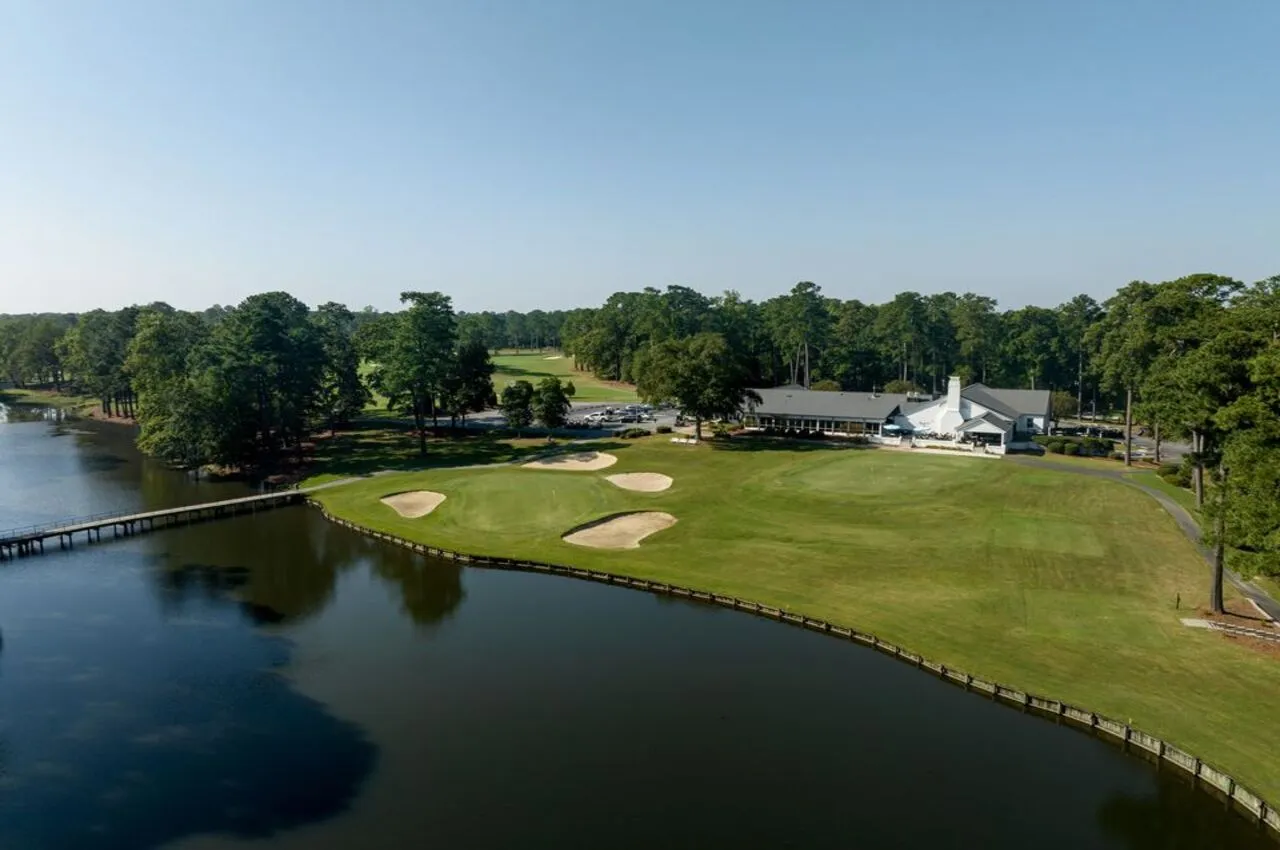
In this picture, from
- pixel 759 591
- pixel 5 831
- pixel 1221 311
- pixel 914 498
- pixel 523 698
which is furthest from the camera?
pixel 1221 311

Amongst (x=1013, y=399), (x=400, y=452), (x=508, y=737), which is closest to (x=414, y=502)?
(x=400, y=452)

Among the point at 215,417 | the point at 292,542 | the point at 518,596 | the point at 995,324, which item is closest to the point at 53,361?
the point at 215,417

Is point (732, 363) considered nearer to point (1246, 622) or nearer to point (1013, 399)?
point (1013, 399)

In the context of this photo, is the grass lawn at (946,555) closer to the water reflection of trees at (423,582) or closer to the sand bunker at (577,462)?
the sand bunker at (577,462)

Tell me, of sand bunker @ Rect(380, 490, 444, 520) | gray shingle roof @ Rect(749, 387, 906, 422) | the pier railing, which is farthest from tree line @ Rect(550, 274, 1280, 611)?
the pier railing

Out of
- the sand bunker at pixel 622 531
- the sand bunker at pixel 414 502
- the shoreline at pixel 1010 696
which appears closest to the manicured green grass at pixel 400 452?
the sand bunker at pixel 414 502

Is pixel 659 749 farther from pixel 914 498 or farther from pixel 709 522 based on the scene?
pixel 914 498

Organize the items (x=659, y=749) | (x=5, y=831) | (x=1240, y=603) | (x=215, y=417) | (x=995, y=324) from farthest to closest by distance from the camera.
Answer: (x=995, y=324), (x=215, y=417), (x=1240, y=603), (x=659, y=749), (x=5, y=831)
